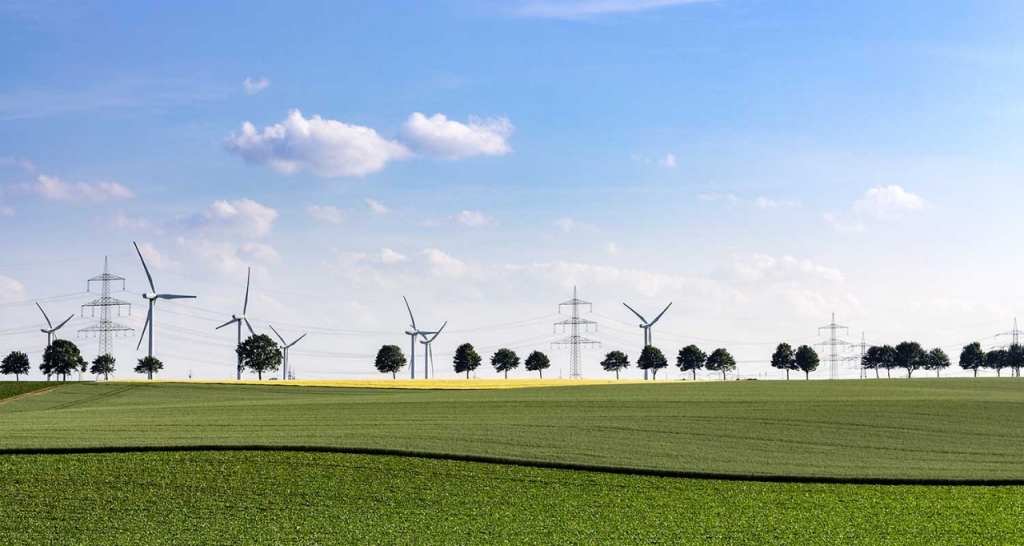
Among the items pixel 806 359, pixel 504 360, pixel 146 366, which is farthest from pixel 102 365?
pixel 806 359

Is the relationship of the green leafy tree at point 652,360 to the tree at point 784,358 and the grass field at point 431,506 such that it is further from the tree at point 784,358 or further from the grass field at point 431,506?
the grass field at point 431,506

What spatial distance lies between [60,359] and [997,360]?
130208mm

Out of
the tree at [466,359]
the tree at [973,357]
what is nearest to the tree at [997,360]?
the tree at [973,357]

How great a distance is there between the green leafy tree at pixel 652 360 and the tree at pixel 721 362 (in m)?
9.42

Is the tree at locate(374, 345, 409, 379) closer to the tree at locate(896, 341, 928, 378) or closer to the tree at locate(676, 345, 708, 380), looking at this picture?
the tree at locate(676, 345, 708, 380)

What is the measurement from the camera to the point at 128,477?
3081 centimetres

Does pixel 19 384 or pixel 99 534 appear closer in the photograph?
pixel 99 534

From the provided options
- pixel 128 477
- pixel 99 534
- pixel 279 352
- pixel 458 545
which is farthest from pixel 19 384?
pixel 458 545

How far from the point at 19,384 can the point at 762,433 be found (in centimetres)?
6856

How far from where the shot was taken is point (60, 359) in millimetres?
129875

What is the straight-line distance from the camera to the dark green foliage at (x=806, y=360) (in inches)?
6058

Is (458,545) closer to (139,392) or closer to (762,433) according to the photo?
(762,433)

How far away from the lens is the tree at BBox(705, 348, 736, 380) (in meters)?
156

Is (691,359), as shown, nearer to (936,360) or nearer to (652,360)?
(652,360)
